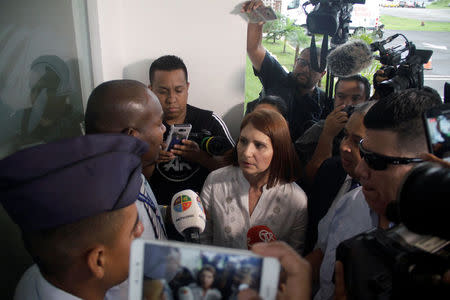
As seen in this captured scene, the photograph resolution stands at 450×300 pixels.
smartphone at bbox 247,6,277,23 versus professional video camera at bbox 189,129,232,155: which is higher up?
smartphone at bbox 247,6,277,23

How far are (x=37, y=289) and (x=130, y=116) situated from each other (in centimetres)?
67

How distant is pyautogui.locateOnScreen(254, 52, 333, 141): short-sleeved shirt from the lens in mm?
2483

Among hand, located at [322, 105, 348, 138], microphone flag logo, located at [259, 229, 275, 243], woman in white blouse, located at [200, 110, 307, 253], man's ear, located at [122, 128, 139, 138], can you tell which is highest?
man's ear, located at [122, 128, 139, 138]

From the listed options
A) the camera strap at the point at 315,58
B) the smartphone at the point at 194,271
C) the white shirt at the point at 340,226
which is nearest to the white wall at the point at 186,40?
the camera strap at the point at 315,58

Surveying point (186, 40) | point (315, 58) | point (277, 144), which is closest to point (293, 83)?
point (315, 58)

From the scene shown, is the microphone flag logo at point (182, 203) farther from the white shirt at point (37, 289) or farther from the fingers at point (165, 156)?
the fingers at point (165, 156)

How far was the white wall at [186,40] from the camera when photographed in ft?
7.99

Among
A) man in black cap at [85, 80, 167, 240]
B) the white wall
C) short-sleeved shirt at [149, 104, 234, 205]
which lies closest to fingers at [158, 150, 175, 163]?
short-sleeved shirt at [149, 104, 234, 205]

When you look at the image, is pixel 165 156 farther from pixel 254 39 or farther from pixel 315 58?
pixel 315 58

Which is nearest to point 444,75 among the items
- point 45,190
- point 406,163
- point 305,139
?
point 305,139

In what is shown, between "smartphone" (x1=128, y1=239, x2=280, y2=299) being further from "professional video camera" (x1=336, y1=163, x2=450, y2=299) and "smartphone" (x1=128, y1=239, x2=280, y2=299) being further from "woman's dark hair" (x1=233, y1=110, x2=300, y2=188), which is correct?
"woman's dark hair" (x1=233, y1=110, x2=300, y2=188)

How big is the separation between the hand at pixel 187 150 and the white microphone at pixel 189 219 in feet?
2.05

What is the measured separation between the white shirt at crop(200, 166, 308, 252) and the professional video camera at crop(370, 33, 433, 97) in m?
0.69

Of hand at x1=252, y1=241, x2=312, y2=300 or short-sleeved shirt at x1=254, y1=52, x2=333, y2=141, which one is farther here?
short-sleeved shirt at x1=254, y1=52, x2=333, y2=141
